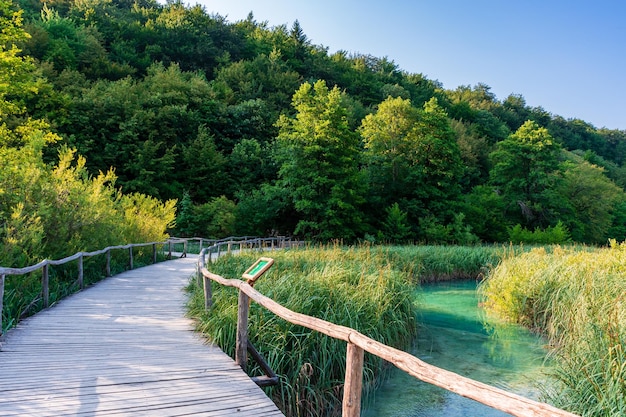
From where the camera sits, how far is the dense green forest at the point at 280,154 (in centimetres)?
2442

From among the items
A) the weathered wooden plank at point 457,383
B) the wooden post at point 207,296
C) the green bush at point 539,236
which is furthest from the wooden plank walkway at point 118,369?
the green bush at point 539,236

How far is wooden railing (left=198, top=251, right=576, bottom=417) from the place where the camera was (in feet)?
5.72

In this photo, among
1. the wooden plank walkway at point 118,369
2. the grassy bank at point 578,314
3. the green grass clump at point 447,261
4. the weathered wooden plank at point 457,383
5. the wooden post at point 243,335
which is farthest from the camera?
the green grass clump at point 447,261

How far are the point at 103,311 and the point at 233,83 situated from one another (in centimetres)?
3518

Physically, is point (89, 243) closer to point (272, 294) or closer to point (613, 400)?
point (272, 294)

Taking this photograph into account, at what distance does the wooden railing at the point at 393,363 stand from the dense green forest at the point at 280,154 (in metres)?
18.0

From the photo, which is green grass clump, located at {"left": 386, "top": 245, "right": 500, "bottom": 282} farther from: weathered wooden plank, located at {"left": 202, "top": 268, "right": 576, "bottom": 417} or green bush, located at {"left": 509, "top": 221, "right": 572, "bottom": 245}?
green bush, located at {"left": 509, "top": 221, "right": 572, "bottom": 245}

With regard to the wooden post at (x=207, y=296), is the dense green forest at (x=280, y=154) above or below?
above

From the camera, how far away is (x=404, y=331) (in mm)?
7109

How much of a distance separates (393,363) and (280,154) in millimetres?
23568

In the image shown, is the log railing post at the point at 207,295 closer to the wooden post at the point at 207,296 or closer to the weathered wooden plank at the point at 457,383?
the wooden post at the point at 207,296

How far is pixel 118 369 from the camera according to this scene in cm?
414

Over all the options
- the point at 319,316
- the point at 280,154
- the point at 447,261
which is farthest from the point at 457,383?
the point at 280,154

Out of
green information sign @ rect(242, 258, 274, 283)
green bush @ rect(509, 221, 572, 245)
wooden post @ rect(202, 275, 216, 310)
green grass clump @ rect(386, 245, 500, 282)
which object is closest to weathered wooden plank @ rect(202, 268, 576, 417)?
green information sign @ rect(242, 258, 274, 283)
